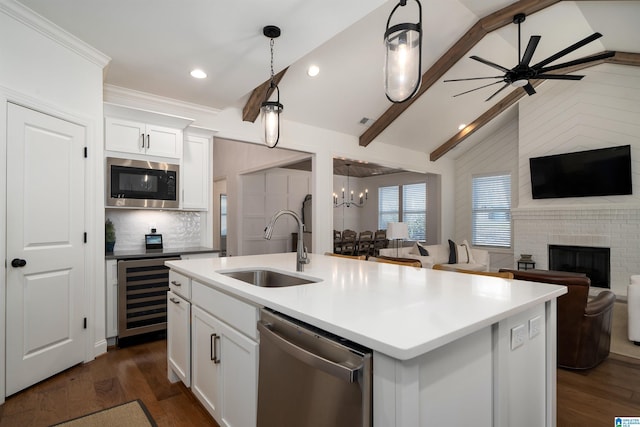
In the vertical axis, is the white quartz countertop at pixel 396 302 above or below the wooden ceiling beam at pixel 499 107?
below

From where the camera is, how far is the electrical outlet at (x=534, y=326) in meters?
1.44

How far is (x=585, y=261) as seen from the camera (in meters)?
5.95

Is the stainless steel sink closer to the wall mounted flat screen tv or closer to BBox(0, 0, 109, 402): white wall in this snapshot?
BBox(0, 0, 109, 402): white wall

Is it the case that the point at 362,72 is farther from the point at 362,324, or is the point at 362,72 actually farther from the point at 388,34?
the point at 362,324

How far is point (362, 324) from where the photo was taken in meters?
1.02

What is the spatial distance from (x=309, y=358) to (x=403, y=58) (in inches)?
56.1

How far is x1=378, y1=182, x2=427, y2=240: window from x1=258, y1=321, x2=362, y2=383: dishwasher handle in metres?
7.92

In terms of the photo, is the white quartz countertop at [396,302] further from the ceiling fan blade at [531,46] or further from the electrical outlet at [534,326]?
the ceiling fan blade at [531,46]

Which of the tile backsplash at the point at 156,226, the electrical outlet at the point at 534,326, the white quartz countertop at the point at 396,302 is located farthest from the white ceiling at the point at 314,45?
the electrical outlet at the point at 534,326

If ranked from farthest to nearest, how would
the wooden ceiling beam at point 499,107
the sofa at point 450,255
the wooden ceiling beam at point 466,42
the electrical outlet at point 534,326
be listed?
1. the sofa at point 450,255
2. the wooden ceiling beam at point 499,107
3. the wooden ceiling beam at point 466,42
4. the electrical outlet at point 534,326

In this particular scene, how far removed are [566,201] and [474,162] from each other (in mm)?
2383

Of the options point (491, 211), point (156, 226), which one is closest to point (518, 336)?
point (156, 226)

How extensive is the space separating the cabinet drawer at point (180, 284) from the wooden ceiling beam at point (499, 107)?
6654mm

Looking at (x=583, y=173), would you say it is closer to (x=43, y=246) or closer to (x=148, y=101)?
(x=148, y=101)
